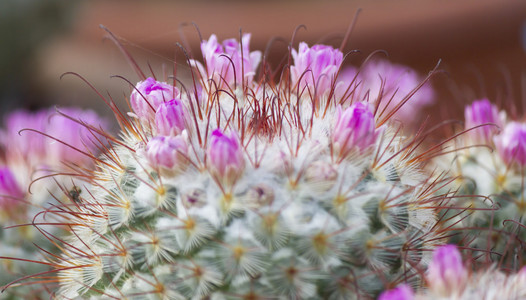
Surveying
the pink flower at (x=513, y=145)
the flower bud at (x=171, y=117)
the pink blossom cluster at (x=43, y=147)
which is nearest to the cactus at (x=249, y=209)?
the flower bud at (x=171, y=117)

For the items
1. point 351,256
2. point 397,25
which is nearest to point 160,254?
point 351,256

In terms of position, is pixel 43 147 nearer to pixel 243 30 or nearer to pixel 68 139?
pixel 68 139

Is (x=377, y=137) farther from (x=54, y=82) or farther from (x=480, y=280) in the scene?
(x=54, y=82)

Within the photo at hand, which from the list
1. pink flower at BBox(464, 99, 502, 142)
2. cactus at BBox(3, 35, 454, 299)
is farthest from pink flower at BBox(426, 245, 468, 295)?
pink flower at BBox(464, 99, 502, 142)

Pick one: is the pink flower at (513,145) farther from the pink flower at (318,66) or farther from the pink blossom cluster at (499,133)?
the pink flower at (318,66)

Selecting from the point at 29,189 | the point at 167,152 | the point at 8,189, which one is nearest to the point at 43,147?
the point at 8,189
